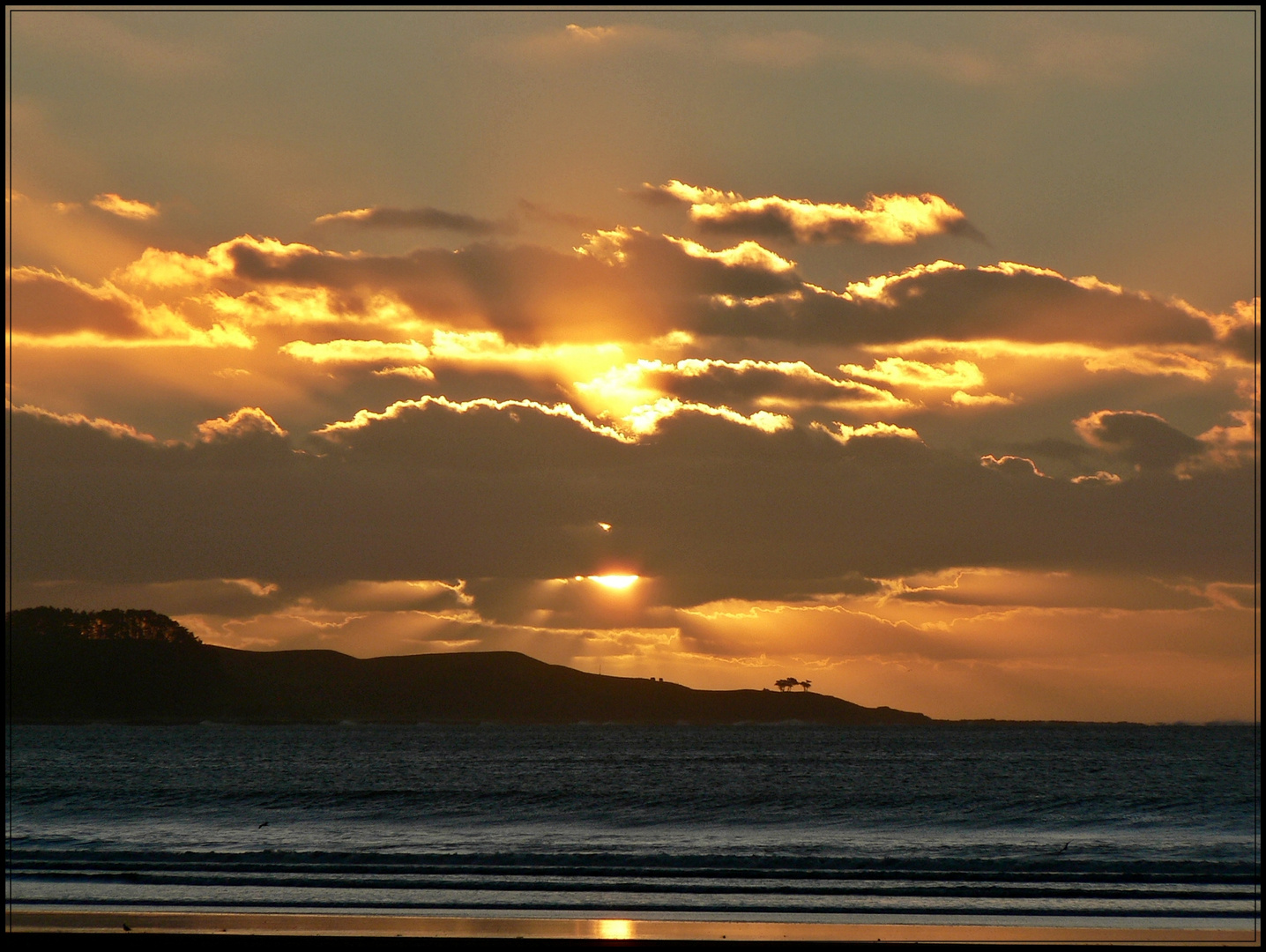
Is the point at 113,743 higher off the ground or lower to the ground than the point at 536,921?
lower

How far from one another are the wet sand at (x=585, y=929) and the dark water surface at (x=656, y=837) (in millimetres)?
946

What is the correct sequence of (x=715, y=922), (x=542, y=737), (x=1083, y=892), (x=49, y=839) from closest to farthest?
1. (x=715, y=922)
2. (x=1083, y=892)
3. (x=49, y=839)
4. (x=542, y=737)

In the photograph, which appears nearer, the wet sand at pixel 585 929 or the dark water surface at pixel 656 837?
the wet sand at pixel 585 929

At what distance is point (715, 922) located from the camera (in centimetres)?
2045

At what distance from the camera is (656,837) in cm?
4425

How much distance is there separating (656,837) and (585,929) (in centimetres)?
2524

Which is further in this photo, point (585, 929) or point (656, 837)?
point (656, 837)

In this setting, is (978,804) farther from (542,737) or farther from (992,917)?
(542,737)

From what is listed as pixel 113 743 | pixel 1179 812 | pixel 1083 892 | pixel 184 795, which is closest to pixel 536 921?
pixel 1083 892

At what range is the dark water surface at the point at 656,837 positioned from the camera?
22984 mm

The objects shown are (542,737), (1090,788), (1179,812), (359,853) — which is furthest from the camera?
(542,737)

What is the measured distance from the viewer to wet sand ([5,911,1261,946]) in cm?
1911

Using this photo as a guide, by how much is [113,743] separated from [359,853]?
135 metres

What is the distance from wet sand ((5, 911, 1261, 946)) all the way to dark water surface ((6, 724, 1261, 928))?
0.95 meters
